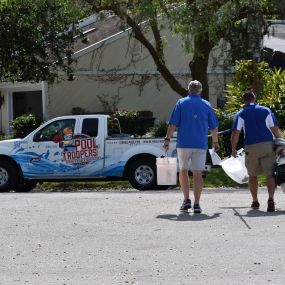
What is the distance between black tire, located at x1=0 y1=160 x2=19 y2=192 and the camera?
1758 cm

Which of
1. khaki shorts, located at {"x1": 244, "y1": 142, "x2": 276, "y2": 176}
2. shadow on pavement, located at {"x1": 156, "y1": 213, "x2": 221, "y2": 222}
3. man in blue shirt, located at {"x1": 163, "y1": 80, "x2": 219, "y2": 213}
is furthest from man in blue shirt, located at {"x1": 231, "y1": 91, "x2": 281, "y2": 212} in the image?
shadow on pavement, located at {"x1": 156, "y1": 213, "x2": 221, "y2": 222}

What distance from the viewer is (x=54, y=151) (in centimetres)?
1727

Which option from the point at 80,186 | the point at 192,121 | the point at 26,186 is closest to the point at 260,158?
the point at 192,121

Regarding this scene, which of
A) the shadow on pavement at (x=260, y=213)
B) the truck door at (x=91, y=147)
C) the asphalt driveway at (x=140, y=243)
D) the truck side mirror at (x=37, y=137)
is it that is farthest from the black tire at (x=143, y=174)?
the shadow on pavement at (x=260, y=213)

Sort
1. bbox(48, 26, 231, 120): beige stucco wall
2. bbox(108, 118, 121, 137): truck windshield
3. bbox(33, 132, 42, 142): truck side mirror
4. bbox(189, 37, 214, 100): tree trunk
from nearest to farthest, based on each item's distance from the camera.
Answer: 1. bbox(33, 132, 42, 142): truck side mirror
2. bbox(108, 118, 121, 137): truck windshield
3. bbox(189, 37, 214, 100): tree trunk
4. bbox(48, 26, 231, 120): beige stucco wall

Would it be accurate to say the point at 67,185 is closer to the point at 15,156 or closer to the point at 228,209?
the point at 15,156

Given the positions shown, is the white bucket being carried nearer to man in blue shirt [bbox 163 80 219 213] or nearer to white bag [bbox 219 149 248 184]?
white bag [bbox 219 149 248 184]

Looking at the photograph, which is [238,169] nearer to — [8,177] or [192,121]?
[192,121]

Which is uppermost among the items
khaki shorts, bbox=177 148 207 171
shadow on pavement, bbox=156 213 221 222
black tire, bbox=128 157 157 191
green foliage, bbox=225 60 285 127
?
green foliage, bbox=225 60 285 127

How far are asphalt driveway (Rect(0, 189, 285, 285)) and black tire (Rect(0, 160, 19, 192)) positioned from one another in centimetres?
409

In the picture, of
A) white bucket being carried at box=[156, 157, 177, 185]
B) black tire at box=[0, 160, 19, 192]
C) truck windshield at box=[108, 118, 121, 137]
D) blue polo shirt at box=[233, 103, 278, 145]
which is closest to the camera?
blue polo shirt at box=[233, 103, 278, 145]

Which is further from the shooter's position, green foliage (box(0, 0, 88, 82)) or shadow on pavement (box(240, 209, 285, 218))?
green foliage (box(0, 0, 88, 82))

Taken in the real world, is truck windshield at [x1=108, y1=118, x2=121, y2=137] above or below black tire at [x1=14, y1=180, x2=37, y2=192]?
above

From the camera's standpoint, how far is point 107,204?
13227 millimetres
